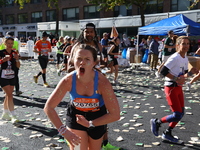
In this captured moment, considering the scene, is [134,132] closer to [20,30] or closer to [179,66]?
[179,66]

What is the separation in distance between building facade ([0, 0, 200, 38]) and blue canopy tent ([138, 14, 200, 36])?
1091 centimetres

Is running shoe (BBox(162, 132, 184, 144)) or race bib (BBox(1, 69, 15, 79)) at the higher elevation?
race bib (BBox(1, 69, 15, 79))

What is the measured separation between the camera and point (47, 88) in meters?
9.38

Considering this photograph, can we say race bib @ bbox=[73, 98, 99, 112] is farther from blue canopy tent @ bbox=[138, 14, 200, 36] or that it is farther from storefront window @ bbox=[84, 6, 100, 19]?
storefront window @ bbox=[84, 6, 100, 19]

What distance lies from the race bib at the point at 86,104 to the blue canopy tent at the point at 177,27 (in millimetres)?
11022

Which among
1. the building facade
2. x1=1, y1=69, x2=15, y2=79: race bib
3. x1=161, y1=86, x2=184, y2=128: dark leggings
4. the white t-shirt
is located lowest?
x1=161, y1=86, x2=184, y2=128: dark leggings

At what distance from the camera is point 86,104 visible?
2.53 metres

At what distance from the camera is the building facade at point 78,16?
30.4 meters

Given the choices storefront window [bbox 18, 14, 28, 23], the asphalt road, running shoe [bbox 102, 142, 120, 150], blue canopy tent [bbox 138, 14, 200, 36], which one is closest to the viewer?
running shoe [bbox 102, 142, 120, 150]

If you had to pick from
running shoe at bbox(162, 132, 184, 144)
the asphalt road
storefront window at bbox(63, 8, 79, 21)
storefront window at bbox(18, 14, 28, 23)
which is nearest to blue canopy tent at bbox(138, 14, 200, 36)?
the asphalt road

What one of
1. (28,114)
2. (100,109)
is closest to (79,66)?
(100,109)

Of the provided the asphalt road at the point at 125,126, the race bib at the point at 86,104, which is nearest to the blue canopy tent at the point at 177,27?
the asphalt road at the point at 125,126

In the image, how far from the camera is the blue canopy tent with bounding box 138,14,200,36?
12.6 metres

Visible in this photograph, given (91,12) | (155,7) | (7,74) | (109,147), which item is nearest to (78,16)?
(91,12)
